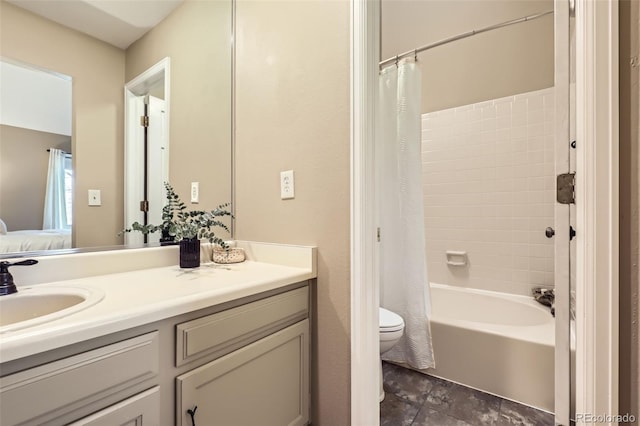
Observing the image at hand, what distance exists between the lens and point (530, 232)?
2115 mm

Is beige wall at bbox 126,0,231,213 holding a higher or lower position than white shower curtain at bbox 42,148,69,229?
higher

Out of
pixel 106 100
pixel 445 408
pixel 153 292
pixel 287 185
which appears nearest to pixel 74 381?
pixel 153 292

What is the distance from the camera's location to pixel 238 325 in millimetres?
893

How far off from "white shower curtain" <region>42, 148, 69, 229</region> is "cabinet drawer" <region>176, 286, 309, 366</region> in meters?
0.66

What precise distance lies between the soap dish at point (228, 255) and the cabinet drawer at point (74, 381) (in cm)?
62

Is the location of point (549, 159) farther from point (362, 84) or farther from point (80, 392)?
point (80, 392)

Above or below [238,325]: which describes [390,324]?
below

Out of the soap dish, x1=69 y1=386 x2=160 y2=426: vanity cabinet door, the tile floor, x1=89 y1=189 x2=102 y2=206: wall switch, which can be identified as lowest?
the tile floor

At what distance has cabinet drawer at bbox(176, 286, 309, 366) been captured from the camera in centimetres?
77

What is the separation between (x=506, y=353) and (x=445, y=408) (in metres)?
0.47

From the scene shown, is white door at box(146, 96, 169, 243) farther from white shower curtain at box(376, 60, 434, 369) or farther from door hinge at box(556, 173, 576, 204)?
door hinge at box(556, 173, 576, 204)

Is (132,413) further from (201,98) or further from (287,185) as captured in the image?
(201,98)

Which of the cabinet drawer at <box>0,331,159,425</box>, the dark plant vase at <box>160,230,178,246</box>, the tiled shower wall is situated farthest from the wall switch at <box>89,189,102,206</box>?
the tiled shower wall

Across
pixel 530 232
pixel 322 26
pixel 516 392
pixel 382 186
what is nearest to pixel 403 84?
pixel 382 186
